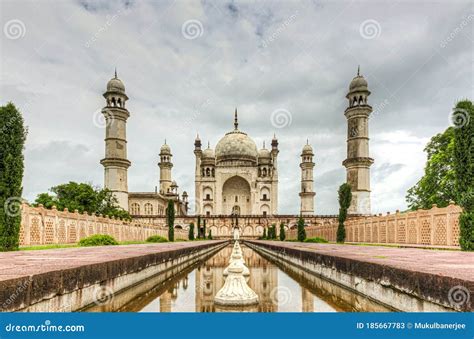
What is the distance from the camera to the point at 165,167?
183ft

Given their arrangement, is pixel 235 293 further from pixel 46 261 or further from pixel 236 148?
pixel 236 148

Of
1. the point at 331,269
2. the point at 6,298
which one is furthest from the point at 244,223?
the point at 6,298

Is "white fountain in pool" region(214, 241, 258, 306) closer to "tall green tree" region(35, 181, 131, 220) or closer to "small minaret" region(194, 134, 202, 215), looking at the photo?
"tall green tree" region(35, 181, 131, 220)

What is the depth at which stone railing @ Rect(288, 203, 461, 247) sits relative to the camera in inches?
476

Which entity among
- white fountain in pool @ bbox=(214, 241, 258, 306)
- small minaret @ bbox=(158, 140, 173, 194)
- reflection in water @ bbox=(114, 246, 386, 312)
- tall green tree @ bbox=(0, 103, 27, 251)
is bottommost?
reflection in water @ bbox=(114, 246, 386, 312)

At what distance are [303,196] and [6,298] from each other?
160 ft

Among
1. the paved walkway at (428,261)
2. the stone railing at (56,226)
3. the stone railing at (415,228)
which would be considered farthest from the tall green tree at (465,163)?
the stone railing at (56,226)

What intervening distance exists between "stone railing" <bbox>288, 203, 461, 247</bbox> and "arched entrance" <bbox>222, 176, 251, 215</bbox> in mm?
31379

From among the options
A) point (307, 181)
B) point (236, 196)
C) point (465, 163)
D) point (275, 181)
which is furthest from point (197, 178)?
point (465, 163)

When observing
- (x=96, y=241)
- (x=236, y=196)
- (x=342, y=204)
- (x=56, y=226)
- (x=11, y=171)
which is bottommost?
(x=96, y=241)

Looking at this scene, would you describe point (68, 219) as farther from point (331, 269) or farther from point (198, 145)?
point (198, 145)

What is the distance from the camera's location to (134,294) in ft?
12.3

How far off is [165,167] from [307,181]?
2016 centimetres

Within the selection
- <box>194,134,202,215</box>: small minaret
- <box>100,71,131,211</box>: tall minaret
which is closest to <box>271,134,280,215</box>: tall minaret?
<box>194,134,202,215</box>: small minaret
